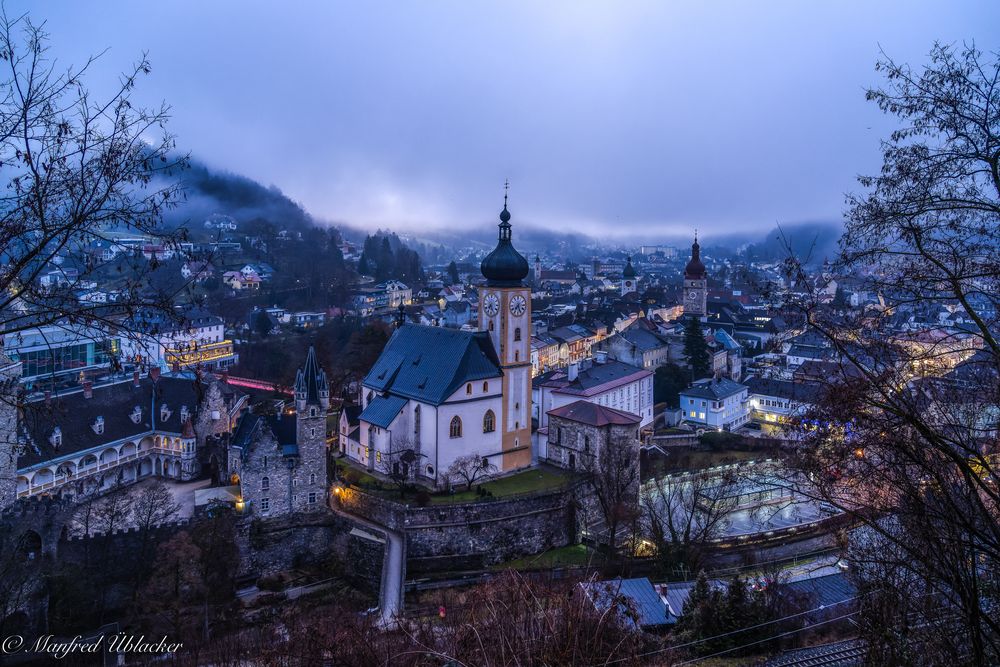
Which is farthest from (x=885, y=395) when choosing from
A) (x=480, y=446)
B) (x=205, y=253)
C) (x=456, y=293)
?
(x=456, y=293)

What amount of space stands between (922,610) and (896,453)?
6.82 ft

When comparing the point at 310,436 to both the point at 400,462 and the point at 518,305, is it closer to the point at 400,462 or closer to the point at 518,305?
the point at 400,462

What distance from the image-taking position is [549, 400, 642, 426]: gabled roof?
31.4 meters

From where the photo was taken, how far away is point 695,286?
8081 cm

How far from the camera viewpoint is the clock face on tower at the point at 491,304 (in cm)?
3119

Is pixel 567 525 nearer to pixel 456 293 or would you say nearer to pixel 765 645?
pixel 765 645

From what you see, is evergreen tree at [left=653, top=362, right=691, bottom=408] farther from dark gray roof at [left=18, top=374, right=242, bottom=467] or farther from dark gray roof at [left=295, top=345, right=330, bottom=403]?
dark gray roof at [left=18, top=374, right=242, bottom=467]

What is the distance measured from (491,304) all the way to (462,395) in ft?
15.6

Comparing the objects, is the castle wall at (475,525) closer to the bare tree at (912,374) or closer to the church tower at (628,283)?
the bare tree at (912,374)

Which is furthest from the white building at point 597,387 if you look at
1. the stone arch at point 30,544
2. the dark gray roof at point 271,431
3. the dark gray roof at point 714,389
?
the stone arch at point 30,544

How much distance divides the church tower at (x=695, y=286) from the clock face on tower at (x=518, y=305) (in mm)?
52682

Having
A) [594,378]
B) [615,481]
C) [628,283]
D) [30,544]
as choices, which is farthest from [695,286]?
[30,544]

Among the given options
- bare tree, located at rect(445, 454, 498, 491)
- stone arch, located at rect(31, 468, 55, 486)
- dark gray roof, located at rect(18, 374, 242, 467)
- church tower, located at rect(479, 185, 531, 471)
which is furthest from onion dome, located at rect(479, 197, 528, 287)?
stone arch, located at rect(31, 468, 55, 486)

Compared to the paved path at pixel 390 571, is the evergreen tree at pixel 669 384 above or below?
above
